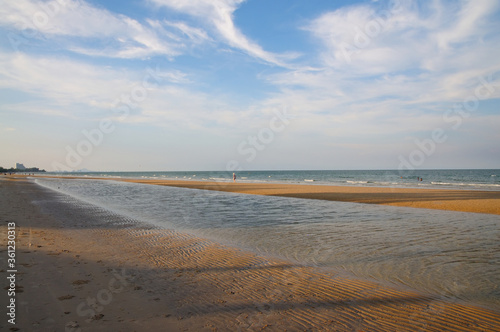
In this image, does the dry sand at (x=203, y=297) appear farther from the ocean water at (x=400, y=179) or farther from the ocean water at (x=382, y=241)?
the ocean water at (x=400, y=179)

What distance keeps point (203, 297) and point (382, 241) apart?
7.12m

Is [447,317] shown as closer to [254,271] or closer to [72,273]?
[254,271]

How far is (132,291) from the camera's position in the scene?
5.58m

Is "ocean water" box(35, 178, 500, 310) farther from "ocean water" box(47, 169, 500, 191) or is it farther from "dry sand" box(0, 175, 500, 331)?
"ocean water" box(47, 169, 500, 191)

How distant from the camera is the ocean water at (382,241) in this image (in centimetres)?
659

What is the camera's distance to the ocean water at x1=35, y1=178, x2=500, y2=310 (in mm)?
6586

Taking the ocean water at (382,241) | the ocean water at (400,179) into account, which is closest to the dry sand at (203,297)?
the ocean water at (382,241)

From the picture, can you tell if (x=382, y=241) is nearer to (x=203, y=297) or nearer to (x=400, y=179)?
(x=203, y=297)

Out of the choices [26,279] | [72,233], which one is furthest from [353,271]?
[72,233]

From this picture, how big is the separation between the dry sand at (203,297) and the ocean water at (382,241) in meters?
0.88

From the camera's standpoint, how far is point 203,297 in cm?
536

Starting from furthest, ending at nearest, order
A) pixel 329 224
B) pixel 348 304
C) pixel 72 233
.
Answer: pixel 329 224 < pixel 72 233 < pixel 348 304

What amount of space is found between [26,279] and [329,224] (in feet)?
36.0

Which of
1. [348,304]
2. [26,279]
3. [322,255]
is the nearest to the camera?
[348,304]
